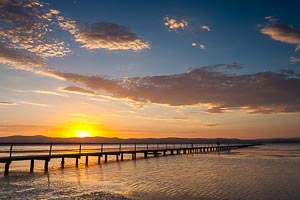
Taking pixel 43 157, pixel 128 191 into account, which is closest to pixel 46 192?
pixel 128 191

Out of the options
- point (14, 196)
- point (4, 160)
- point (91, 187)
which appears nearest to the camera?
point (14, 196)

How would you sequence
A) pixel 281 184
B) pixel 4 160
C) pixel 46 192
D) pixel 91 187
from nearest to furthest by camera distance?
pixel 46 192 → pixel 91 187 → pixel 281 184 → pixel 4 160

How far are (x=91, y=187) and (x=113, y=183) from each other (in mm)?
2050

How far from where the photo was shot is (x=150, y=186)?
1820 cm

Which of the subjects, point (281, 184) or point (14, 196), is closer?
point (14, 196)

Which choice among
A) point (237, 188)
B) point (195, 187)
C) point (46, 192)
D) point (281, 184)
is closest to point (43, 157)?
point (46, 192)

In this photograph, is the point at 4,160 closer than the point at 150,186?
No

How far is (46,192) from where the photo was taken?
15.5 meters

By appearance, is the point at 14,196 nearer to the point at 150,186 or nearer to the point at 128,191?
the point at 128,191

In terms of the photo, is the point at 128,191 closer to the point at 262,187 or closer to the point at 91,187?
the point at 91,187

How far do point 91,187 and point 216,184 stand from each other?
310 inches

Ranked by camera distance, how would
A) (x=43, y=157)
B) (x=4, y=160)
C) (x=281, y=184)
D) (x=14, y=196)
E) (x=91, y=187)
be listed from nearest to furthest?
(x=14, y=196) → (x=91, y=187) → (x=281, y=184) → (x=4, y=160) → (x=43, y=157)

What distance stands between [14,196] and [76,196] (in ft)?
9.25

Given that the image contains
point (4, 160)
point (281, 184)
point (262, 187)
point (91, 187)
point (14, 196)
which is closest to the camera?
point (14, 196)
